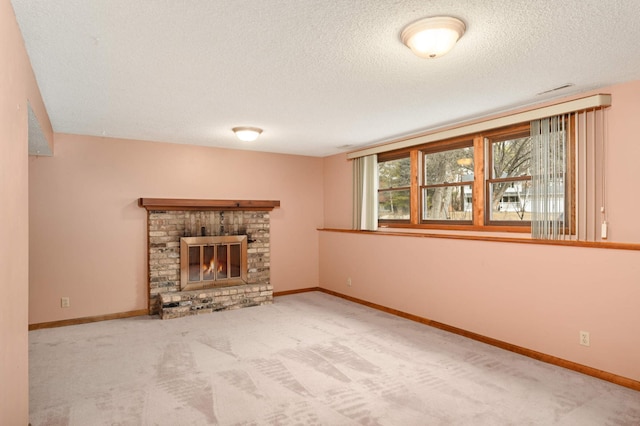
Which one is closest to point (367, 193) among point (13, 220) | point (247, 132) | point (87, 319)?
point (247, 132)

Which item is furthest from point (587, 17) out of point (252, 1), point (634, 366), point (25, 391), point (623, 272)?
point (25, 391)

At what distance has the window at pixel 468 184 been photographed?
12.5 feet

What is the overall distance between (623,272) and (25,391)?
4.17 meters

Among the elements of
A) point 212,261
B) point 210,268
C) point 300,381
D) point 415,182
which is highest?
point 415,182

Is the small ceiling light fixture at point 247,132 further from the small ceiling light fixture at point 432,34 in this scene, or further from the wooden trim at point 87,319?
the wooden trim at point 87,319

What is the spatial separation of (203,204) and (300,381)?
3249 millimetres

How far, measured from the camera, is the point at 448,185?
15.0 feet

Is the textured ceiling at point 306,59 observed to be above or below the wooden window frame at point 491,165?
above

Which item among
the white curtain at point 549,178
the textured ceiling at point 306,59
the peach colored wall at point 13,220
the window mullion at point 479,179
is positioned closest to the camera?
the peach colored wall at point 13,220

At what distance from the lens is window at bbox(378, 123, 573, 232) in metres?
3.82

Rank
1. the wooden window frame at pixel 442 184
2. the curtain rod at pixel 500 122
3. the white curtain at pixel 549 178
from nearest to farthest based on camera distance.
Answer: the curtain rod at pixel 500 122, the white curtain at pixel 549 178, the wooden window frame at pixel 442 184

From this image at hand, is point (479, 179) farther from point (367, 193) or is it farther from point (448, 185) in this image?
point (367, 193)

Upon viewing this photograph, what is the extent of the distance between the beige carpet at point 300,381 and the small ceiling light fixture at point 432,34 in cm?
229

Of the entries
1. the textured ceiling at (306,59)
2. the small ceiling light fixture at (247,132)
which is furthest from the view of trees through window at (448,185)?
the small ceiling light fixture at (247,132)
